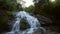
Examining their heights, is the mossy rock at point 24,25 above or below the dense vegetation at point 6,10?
below

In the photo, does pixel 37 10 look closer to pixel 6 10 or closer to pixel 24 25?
pixel 6 10

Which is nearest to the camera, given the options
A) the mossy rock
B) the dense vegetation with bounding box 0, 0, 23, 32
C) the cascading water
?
the dense vegetation with bounding box 0, 0, 23, 32

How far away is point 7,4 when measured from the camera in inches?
419

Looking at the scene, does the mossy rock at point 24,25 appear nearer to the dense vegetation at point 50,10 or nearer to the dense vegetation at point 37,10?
the dense vegetation at point 37,10

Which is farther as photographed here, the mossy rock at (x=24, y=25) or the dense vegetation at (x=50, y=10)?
the dense vegetation at (x=50, y=10)

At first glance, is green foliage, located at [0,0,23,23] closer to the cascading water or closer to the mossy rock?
the cascading water

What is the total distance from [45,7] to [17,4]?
207 centimetres

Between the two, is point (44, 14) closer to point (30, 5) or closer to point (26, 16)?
point (26, 16)

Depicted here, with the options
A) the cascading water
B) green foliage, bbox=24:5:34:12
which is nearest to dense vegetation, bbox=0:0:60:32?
green foliage, bbox=24:5:34:12

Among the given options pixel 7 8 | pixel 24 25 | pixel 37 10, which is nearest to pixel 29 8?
pixel 37 10

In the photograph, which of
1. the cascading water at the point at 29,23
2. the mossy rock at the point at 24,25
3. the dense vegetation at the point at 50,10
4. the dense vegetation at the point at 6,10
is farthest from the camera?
the dense vegetation at the point at 50,10

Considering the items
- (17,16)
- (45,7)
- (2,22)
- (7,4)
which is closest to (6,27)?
(2,22)

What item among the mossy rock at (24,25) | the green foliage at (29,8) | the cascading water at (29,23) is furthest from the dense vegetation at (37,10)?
the mossy rock at (24,25)

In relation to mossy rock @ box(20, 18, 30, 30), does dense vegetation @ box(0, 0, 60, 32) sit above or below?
above
